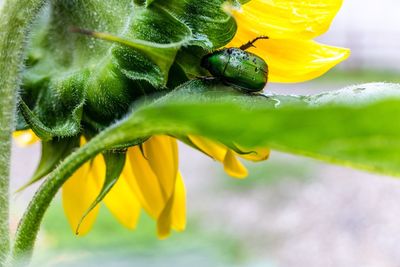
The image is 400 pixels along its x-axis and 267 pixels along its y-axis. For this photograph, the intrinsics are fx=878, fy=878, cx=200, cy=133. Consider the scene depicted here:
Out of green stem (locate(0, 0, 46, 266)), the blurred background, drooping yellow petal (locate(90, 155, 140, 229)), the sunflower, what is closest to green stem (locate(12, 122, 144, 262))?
green stem (locate(0, 0, 46, 266))

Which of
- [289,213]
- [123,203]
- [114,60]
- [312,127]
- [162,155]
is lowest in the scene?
[289,213]

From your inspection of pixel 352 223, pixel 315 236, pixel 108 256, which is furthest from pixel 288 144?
pixel 352 223

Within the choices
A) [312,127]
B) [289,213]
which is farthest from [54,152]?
[289,213]

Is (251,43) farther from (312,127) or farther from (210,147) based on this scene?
(312,127)

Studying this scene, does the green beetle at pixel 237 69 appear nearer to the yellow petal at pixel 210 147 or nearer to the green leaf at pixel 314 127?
the yellow petal at pixel 210 147

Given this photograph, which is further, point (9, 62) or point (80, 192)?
point (80, 192)

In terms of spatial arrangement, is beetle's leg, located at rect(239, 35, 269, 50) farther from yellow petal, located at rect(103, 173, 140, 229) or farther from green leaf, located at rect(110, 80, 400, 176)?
green leaf, located at rect(110, 80, 400, 176)
